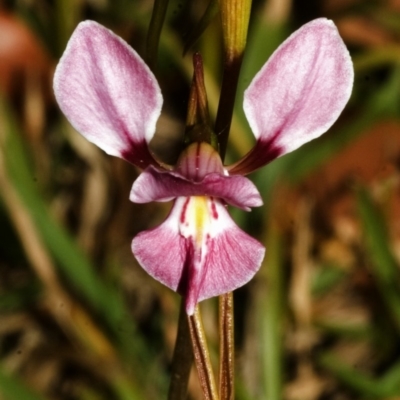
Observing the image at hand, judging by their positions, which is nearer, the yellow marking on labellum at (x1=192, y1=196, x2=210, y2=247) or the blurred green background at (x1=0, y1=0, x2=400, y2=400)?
the yellow marking on labellum at (x1=192, y1=196, x2=210, y2=247)

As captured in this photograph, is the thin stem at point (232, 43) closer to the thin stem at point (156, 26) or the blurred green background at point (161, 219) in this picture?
the thin stem at point (156, 26)

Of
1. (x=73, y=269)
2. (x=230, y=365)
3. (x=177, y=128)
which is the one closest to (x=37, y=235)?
(x=73, y=269)

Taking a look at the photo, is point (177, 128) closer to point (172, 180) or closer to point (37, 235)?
point (37, 235)

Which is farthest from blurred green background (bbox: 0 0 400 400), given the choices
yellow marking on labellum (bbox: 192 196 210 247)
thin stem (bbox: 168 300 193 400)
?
yellow marking on labellum (bbox: 192 196 210 247)

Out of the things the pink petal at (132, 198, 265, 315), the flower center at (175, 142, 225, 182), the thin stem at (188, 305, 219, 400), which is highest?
the flower center at (175, 142, 225, 182)

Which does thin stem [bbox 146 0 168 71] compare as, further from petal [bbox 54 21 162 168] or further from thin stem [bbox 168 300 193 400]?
thin stem [bbox 168 300 193 400]

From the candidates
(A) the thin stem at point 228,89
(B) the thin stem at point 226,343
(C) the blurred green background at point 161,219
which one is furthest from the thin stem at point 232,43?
Result: (C) the blurred green background at point 161,219
